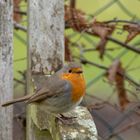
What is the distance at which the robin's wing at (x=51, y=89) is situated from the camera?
2.68m

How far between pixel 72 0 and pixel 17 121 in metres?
0.66

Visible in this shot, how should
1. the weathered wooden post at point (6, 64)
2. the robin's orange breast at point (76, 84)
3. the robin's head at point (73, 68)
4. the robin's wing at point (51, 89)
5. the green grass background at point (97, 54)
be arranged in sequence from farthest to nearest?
the green grass background at point (97, 54) < the robin's orange breast at point (76, 84) < the robin's head at point (73, 68) < the robin's wing at point (51, 89) < the weathered wooden post at point (6, 64)

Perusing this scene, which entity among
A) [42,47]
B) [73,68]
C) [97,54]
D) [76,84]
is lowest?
[97,54]

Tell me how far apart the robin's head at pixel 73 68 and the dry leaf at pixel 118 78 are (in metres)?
0.53

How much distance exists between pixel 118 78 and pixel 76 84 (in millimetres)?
484

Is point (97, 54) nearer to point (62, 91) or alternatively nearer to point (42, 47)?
point (62, 91)

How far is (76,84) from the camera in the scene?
121 inches

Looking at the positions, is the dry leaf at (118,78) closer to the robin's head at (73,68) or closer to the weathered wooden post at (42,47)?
the robin's head at (73,68)

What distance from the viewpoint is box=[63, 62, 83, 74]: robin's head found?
2860mm

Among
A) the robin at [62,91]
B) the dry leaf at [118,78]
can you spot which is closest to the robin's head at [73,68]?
the robin at [62,91]

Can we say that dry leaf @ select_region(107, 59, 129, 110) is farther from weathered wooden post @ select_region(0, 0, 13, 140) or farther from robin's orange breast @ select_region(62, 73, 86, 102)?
weathered wooden post @ select_region(0, 0, 13, 140)

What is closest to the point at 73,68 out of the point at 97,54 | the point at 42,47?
the point at 42,47

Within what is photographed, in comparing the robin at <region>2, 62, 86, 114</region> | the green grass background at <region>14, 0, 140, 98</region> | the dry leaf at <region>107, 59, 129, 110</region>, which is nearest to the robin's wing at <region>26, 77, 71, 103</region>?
the robin at <region>2, 62, 86, 114</region>

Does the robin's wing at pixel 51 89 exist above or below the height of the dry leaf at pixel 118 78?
above
